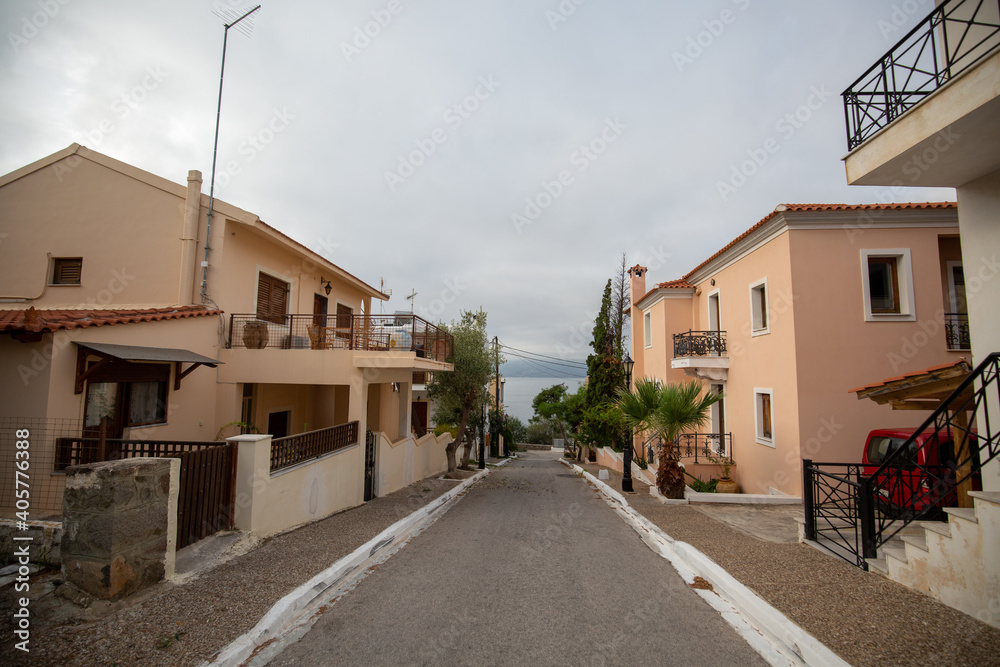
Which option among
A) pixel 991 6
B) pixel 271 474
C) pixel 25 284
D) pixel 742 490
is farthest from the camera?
pixel 742 490

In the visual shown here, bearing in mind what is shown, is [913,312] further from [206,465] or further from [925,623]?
[206,465]

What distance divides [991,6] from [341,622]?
374 inches

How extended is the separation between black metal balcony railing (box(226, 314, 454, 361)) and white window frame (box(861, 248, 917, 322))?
9972 millimetres

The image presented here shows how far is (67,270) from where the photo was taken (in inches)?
434

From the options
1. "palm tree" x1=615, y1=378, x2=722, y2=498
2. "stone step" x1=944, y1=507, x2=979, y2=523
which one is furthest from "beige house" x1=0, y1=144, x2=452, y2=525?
"stone step" x1=944, y1=507, x2=979, y2=523

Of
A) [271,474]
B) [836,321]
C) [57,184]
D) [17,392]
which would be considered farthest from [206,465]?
[836,321]

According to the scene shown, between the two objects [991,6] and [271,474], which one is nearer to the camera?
[991,6]

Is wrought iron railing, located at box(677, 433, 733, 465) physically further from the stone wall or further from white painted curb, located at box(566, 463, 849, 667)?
the stone wall

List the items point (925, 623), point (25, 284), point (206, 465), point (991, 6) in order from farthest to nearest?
point (25, 284)
point (206, 465)
point (991, 6)
point (925, 623)

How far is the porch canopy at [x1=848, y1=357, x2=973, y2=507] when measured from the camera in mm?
6184

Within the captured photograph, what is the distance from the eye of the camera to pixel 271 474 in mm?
7574

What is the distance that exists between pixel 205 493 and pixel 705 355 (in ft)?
44.7

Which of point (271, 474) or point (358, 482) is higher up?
point (271, 474)

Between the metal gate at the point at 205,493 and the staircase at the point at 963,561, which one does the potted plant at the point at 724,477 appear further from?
the metal gate at the point at 205,493
